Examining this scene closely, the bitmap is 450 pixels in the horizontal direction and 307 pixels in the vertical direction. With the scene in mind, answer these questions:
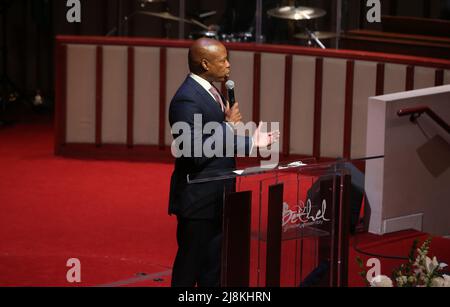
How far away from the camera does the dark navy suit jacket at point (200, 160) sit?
479 centimetres

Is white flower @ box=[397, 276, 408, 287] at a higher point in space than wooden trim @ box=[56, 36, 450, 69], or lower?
lower

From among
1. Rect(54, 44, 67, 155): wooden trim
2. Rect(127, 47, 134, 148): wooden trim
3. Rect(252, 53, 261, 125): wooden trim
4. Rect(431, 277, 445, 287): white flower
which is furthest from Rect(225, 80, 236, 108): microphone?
Rect(54, 44, 67, 155): wooden trim

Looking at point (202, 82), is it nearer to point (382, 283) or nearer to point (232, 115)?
point (232, 115)

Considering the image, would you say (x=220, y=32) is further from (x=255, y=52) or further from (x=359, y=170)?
(x=359, y=170)

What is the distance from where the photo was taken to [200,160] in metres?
4.78

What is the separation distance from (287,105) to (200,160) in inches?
182

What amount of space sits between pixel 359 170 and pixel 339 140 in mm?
1828

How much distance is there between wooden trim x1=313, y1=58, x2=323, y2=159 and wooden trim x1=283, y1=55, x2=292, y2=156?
233 millimetres

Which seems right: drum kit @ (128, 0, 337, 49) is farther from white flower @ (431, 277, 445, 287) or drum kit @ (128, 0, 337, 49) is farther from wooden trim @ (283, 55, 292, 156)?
white flower @ (431, 277, 445, 287)

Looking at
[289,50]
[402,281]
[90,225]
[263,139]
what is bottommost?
[90,225]

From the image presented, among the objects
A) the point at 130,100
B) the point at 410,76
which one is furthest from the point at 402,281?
the point at 130,100

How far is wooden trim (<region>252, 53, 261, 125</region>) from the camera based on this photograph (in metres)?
9.36

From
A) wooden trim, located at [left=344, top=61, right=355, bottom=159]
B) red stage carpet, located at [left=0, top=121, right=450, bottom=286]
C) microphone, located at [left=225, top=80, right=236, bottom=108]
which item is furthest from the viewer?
wooden trim, located at [left=344, top=61, right=355, bottom=159]

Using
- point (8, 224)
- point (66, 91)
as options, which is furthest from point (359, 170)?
point (66, 91)
